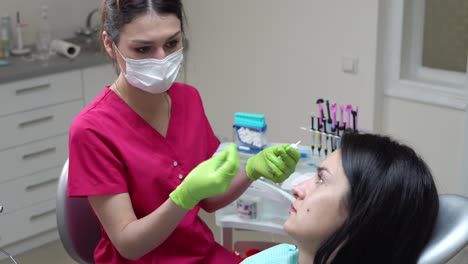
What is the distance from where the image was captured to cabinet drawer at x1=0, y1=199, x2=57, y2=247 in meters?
3.25

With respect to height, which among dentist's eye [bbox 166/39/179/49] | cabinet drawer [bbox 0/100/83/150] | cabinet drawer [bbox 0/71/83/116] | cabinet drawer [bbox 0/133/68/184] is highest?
dentist's eye [bbox 166/39/179/49]

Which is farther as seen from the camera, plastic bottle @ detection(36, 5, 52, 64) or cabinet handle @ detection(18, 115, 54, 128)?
plastic bottle @ detection(36, 5, 52, 64)

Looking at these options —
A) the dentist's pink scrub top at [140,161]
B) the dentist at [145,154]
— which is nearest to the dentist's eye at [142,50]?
the dentist at [145,154]

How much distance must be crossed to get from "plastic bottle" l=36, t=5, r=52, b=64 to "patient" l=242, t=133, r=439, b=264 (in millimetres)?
2264

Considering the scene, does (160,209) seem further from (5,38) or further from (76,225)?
(5,38)

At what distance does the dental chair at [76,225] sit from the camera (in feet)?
5.94

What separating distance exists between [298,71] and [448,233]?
7.02 ft

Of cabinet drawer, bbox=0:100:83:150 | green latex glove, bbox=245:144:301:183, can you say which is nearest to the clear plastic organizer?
green latex glove, bbox=245:144:301:183

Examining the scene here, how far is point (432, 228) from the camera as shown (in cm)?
143

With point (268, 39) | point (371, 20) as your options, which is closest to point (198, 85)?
point (268, 39)

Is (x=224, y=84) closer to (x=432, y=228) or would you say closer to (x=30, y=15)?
(x=30, y=15)

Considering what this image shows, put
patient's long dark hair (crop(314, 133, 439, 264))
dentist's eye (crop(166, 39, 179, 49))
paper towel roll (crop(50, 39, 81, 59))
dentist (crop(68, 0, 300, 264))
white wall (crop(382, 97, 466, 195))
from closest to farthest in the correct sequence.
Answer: patient's long dark hair (crop(314, 133, 439, 264)), dentist (crop(68, 0, 300, 264)), dentist's eye (crop(166, 39, 179, 49)), white wall (crop(382, 97, 466, 195)), paper towel roll (crop(50, 39, 81, 59))

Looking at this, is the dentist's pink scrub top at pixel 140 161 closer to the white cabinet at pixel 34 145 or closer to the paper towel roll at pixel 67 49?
the white cabinet at pixel 34 145

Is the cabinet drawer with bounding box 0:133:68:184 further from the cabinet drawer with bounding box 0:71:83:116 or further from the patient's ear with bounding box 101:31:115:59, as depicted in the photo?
the patient's ear with bounding box 101:31:115:59
